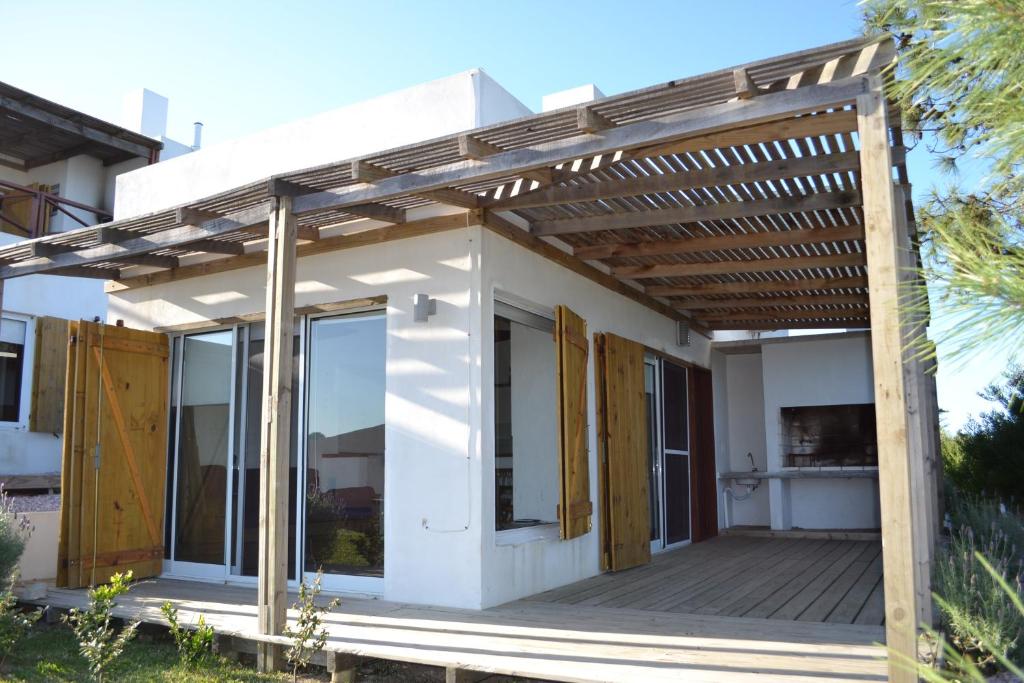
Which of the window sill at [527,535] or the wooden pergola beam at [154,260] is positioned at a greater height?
the wooden pergola beam at [154,260]

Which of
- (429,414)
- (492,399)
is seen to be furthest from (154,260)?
(492,399)

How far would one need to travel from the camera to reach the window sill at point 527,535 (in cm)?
573

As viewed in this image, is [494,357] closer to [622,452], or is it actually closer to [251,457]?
[622,452]

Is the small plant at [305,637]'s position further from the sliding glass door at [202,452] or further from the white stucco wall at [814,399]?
the white stucco wall at [814,399]

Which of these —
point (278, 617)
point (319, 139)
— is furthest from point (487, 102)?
point (278, 617)

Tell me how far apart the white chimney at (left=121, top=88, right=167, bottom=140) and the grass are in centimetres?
1008

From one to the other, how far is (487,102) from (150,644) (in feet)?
13.6

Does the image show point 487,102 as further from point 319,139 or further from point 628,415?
point 628,415

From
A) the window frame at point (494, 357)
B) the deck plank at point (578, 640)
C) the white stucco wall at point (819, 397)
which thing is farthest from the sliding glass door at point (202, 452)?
the white stucco wall at point (819, 397)

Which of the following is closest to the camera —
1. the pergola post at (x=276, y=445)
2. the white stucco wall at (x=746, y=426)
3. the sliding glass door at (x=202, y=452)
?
the pergola post at (x=276, y=445)

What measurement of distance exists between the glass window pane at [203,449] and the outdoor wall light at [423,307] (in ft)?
6.79

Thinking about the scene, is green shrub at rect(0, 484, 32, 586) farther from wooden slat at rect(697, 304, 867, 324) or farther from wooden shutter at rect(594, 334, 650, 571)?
wooden slat at rect(697, 304, 867, 324)

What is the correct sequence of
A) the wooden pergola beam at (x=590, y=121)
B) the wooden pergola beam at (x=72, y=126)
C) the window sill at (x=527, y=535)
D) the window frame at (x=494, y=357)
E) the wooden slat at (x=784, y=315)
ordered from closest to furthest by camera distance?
the wooden pergola beam at (x=590, y=121) < the window frame at (x=494, y=357) < the window sill at (x=527, y=535) < the wooden slat at (x=784, y=315) < the wooden pergola beam at (x=72, y=126)

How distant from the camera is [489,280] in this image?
5.68m
